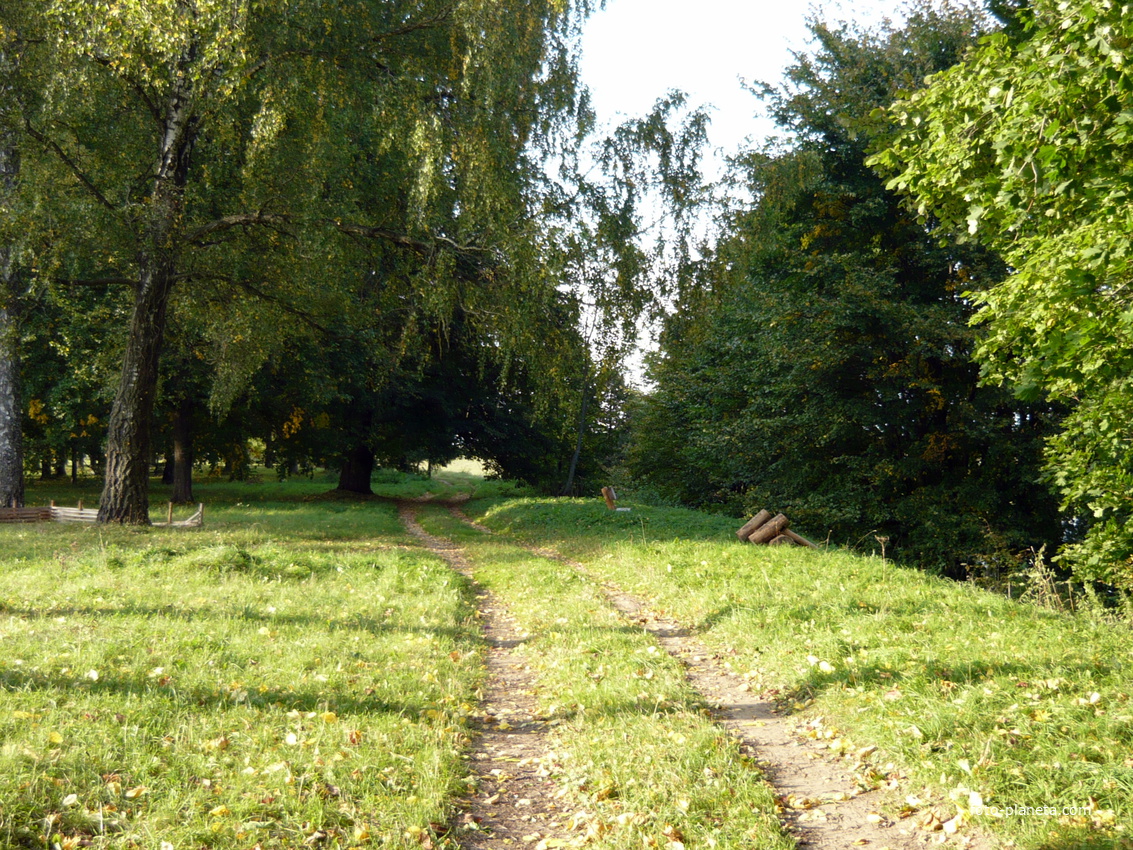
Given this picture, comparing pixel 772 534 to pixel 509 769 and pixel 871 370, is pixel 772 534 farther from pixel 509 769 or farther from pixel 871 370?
pixel 509 769

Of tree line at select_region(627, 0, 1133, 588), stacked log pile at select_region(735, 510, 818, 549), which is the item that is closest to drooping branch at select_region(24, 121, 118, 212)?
Result: tree line at select_region(627, 0, 1133, 588)

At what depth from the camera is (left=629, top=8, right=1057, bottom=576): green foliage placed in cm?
1834

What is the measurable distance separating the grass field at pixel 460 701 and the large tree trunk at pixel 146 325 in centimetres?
419

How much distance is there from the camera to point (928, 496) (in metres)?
19.2

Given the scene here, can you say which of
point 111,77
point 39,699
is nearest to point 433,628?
point 39,699

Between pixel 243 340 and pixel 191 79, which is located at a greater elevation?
pixel 191 79

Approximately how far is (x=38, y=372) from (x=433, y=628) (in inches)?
836

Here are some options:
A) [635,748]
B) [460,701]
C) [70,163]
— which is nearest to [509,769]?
[635,748]

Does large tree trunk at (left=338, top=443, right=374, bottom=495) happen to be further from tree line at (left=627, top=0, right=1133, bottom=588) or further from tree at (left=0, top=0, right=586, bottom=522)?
tree at (left=0, top=0, right=586, bottom=522)

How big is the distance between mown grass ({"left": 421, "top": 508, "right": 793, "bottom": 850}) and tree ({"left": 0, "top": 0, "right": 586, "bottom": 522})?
657 centimetres

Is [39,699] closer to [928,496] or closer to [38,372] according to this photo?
[928,496]

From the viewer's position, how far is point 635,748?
5.12 meters

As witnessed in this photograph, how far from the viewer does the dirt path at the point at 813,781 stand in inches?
164

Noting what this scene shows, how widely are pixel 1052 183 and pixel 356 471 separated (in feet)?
96.3
